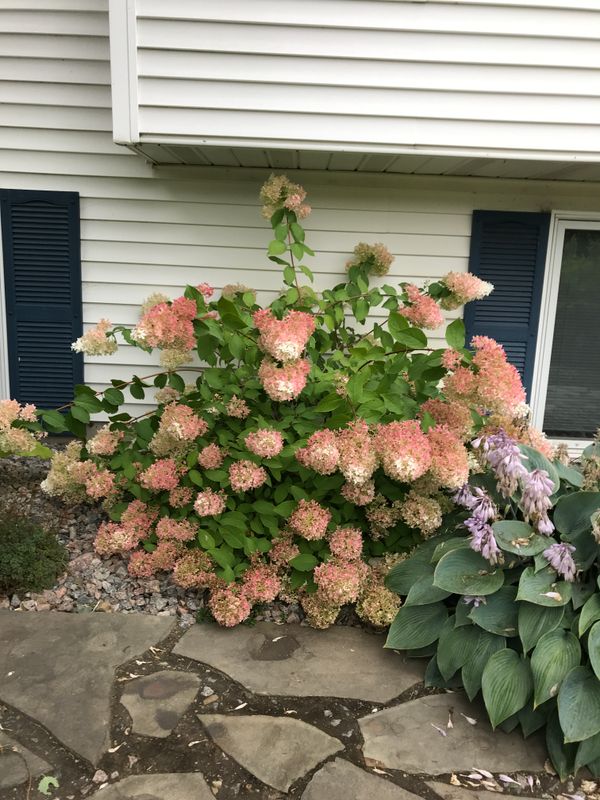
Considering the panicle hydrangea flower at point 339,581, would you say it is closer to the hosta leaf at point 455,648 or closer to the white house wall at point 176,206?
the hosta leaf at point 455,648

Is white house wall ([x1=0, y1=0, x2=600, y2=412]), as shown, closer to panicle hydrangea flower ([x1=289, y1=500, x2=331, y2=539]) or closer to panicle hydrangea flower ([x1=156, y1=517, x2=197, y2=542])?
panicle hydrangea flower ([x1=156, y1=517, x2=197, y2=542])

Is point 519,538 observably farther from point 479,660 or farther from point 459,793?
point 459,793

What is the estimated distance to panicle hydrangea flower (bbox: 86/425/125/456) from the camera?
9.24ft

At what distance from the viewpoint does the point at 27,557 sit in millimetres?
2555

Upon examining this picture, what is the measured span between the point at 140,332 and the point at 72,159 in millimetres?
1690

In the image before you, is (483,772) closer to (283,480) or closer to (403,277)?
(283,480)

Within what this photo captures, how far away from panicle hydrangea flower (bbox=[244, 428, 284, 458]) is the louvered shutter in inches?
71.9

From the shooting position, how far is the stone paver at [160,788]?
5.41ft

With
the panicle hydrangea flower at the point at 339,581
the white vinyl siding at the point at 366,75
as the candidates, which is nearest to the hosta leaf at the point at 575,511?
the panicle hydrangea flower at the point at 339,581

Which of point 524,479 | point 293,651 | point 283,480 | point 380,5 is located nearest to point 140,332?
point 283,480

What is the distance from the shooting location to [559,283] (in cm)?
379

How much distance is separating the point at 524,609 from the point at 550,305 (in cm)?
238

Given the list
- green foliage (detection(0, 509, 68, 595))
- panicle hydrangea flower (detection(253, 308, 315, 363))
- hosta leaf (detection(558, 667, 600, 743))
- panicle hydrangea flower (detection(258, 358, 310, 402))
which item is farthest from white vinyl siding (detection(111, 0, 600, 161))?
hosta leaf (detection(558, 667, 600, 743))

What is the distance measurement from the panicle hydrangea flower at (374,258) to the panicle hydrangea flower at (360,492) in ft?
4.83
